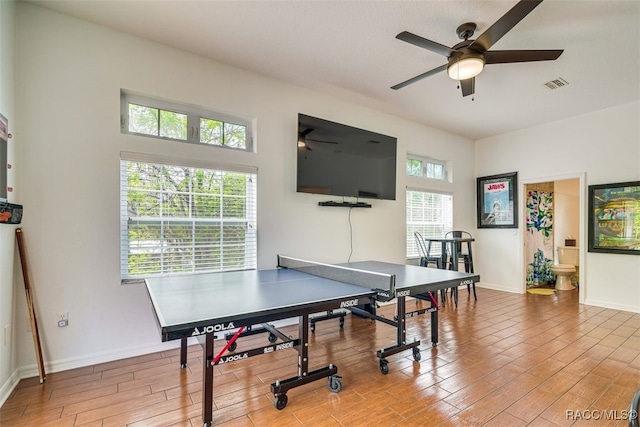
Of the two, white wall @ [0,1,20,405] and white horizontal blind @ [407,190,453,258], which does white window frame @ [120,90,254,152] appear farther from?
white horizontal blind @ [407,190,453,258]

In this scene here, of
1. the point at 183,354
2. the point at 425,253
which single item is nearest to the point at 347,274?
the point at 183,354

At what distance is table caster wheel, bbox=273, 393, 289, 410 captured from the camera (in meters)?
1.97

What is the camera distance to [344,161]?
3.93m

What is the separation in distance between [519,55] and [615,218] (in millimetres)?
3654

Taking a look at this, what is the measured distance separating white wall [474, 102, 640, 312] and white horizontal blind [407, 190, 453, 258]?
959 millimetres

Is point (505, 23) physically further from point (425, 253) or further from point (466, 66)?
point (425, 253)

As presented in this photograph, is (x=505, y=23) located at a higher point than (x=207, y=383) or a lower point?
higher

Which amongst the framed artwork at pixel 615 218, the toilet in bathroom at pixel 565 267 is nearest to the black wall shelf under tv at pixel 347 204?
the framed artwork at pixel 615 218

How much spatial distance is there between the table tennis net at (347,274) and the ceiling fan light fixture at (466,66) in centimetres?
181

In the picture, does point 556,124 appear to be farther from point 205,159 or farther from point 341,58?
point 205,159

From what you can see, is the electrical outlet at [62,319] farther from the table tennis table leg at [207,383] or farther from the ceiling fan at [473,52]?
the ceiling fan at [473,52]

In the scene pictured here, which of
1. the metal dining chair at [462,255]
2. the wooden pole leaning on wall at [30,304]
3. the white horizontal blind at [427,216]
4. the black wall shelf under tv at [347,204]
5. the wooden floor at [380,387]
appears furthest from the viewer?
the white horizontal blind at [427,216]

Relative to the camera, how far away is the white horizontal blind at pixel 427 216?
5.12 metres

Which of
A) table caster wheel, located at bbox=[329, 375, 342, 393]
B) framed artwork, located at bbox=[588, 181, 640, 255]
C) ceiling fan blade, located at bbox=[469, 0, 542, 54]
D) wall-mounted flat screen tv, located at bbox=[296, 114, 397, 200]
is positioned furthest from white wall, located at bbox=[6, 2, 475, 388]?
framed artwork, located at bbox=[588, 181, 640, 255]
